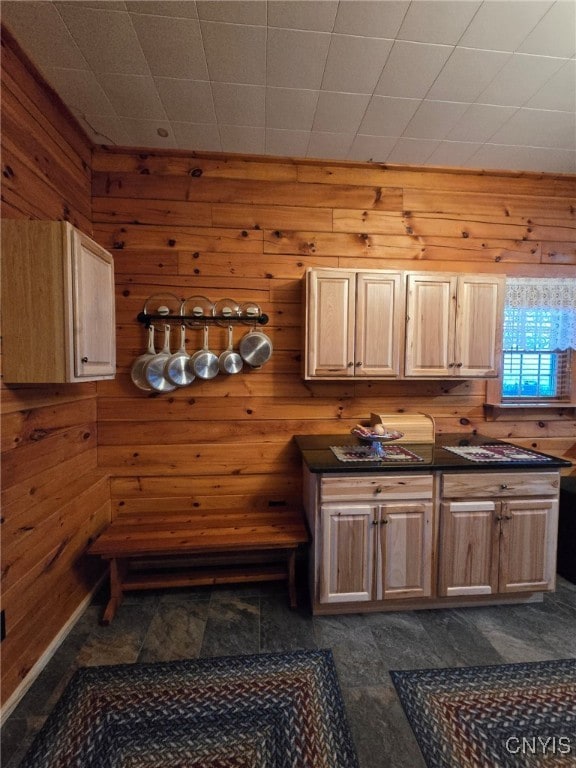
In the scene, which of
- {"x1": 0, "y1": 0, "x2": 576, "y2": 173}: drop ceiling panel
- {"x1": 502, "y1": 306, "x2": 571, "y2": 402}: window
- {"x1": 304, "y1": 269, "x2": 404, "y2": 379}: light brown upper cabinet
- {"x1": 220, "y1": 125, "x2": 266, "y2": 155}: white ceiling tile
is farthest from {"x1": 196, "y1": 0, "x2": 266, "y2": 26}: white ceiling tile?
{"x1": 502, "y1": 306, "x2": 571, "y2": 402}: window

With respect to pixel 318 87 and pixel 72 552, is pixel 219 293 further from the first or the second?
pixel 72 552

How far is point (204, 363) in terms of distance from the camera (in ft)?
7.12

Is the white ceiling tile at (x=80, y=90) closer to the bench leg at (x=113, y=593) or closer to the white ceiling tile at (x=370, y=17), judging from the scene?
the white ceiling tile at (x=370, y=17)

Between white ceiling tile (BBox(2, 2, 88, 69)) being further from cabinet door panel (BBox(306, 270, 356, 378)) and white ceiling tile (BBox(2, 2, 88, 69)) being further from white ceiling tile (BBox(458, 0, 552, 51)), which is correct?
white ceiling tile (BBox(458, 0, 552, 51))

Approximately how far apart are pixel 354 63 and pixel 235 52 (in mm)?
560

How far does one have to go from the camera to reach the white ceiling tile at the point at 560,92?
1608 mm

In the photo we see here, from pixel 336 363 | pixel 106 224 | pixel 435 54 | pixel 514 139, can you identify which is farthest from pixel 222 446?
pixel 514 139

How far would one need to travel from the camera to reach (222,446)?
2.29 metres

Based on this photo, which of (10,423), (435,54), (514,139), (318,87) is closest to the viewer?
(10,423)

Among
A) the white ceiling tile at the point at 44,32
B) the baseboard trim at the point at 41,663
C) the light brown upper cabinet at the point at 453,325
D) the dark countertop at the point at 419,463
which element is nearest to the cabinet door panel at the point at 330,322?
the light brown upper cabinet at the point at 453,325

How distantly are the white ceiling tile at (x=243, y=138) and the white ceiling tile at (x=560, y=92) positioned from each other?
1.53 metres

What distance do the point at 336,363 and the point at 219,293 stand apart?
3.12 feet

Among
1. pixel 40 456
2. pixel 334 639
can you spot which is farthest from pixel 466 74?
pixel 334 639

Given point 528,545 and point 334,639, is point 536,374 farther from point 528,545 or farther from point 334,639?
point 334,639
